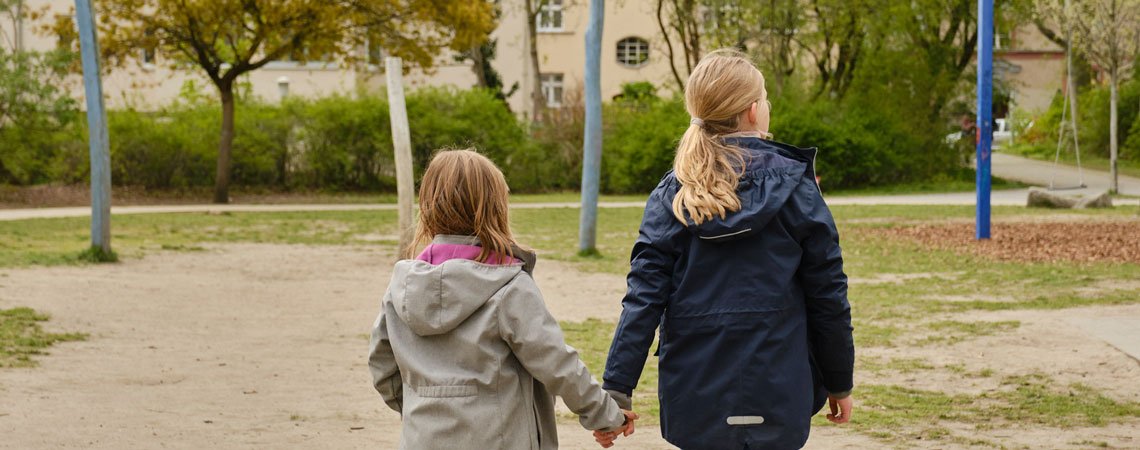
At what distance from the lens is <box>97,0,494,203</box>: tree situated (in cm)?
2406

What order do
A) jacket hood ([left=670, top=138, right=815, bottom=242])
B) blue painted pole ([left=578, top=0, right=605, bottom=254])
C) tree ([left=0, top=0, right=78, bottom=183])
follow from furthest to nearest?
1. tree ([left=0, top=0, right=78, bottom=183])
2. blue painted pole ([left=578, top=0, right=605, bottom=254])
3. jacket hood ([left=670, top=138, right=815, bottom=242])

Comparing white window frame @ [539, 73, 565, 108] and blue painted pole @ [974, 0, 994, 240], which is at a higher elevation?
white window frame @ [539, 73, 565, 108]

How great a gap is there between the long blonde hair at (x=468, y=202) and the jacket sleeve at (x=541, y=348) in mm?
118

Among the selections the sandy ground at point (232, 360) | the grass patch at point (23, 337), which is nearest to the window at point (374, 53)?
the sandy ground at point (232, 360)

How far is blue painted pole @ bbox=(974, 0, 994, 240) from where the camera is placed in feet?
51.3

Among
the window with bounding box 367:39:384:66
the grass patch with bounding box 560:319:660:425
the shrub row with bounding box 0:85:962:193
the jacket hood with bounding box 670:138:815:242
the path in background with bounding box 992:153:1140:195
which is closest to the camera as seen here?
the jacket hood with bounding box 670:138:815:242

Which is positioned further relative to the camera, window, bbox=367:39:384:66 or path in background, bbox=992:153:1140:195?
path in background, bbox=992:153:1140:195

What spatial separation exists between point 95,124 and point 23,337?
5.46 meters

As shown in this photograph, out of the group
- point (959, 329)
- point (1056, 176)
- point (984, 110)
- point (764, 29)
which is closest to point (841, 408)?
point (959, 329)

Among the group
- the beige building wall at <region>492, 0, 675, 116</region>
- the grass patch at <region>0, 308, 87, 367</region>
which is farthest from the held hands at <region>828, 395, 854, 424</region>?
the beige building wall at <region>492, 0, 675, 116</region>

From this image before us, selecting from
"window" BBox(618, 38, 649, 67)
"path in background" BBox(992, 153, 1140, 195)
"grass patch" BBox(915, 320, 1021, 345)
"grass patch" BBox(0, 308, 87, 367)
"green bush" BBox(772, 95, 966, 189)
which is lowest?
"path in background" BBox(992, 153, 1140, 195)

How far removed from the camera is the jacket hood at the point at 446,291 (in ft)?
10.5

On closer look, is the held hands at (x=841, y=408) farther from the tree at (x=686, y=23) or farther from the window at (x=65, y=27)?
the tree at (x=686, y=23)

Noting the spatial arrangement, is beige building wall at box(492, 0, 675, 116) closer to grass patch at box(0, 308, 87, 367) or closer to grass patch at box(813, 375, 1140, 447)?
grass patch at box(0, 308, 87, 367)
